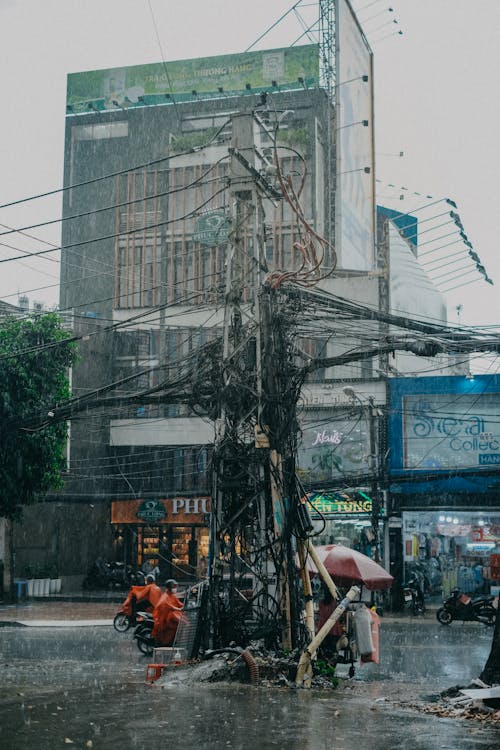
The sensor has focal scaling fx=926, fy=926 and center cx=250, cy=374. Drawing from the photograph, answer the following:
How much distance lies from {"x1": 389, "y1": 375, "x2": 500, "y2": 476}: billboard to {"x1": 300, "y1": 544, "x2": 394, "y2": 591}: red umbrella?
51.8 feet

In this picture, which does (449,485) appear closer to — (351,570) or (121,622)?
(121,622)

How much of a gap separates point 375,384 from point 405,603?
36.7 feet

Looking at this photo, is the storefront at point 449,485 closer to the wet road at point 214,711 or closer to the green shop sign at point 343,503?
the green shop sign at point 343,503

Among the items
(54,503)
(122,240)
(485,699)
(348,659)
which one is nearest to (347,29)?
(122,240)

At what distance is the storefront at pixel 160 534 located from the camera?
42.8m

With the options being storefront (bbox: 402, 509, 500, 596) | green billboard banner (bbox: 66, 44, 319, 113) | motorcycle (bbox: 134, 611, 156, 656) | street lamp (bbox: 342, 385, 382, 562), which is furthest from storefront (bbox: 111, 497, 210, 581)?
green billboard banner (bbox: 66, 44, 319, 113)

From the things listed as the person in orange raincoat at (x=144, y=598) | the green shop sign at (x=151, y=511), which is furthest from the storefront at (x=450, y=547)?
the green shop sign at (x=151, y=511)

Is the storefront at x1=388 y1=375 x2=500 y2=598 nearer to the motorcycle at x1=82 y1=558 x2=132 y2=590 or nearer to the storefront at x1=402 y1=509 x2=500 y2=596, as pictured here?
the storefront at x1=402 y1=509 x2=500 y2=596

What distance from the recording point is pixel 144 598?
66.8 ft

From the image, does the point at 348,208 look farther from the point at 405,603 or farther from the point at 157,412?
the point at 405,603

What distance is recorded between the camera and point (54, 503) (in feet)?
135

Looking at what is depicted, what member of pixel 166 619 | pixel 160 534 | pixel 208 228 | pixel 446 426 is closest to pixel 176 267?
pixel 208 228

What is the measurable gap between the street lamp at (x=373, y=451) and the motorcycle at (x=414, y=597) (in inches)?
59.0

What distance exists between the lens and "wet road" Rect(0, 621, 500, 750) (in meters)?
9.37
